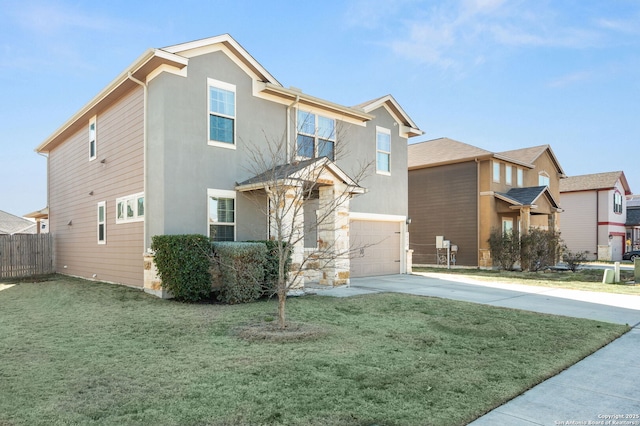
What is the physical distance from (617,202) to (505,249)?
20.0 m

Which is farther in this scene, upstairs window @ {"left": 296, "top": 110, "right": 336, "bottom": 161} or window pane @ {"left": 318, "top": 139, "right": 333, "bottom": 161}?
window pane @ {"left": 318, "top": 139, "right": 333, "bottom": 161}

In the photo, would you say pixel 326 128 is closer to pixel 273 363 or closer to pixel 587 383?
pixel 273 363

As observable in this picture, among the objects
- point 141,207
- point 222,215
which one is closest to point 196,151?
point 222,215

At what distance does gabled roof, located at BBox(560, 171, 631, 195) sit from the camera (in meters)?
30.9

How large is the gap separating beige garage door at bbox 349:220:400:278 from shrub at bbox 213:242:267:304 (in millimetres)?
5333

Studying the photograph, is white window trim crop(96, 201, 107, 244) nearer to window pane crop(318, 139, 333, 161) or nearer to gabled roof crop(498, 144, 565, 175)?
window pane crop(318, 139, 333, 161)

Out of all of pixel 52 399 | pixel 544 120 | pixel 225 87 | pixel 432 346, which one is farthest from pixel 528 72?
pixel 52 399

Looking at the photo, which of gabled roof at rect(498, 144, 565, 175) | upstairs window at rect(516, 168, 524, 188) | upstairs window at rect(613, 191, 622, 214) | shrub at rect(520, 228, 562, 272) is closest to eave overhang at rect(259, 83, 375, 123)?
shrub at rect(520, 228, 562, 272)

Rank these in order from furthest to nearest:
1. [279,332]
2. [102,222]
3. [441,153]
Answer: [441,153]
[102,222]
[279,332]

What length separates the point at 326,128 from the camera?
13.4 m

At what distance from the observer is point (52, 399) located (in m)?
3.61

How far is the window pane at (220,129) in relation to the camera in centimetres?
1079

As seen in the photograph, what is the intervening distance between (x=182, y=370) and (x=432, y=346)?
3216mm

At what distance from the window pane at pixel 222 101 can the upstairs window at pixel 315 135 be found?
2.21 metres
